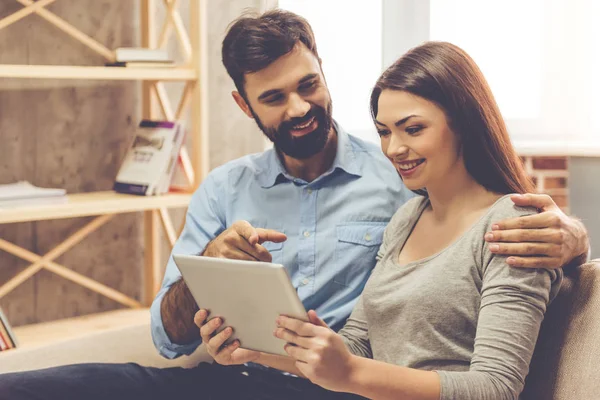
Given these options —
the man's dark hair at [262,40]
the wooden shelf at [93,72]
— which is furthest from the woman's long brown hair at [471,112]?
the wooden shelf at [93,72]

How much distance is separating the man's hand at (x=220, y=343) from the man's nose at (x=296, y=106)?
594mm

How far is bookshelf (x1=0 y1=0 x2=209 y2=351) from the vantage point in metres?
2.37

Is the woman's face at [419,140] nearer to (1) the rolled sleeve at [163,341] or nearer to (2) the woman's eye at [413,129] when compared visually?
(2) the woman's eye at [413,129]

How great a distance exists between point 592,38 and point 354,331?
144 cm

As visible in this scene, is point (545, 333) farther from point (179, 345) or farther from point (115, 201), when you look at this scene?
point (115, 201)

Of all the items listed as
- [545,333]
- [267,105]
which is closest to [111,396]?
[267,105]

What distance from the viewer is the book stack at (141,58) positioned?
2.46 metres

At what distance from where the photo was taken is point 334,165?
191cm

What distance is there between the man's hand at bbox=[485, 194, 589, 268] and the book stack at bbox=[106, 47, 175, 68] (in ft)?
4.89

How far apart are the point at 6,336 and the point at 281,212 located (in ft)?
2.97

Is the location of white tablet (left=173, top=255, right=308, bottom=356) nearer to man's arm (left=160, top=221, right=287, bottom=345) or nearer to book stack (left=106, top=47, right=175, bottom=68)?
man's arm (left=160, top=221, right=287, bottom=345)

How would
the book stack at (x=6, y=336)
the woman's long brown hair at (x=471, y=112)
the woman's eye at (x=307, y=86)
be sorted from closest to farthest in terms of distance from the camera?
the woman's long brown hair at (x=471, y=112)
the woman's eye at (x=307, y=86)
the book stack at (x=6, y=336)

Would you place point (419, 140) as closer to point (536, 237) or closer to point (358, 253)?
point (536, 237)

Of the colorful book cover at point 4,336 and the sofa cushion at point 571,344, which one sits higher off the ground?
the sofa cushion at point 571,344
